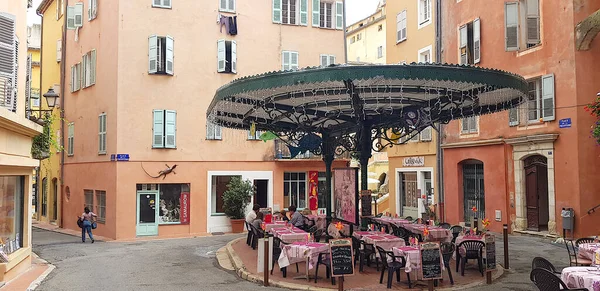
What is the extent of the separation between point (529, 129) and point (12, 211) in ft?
58.6

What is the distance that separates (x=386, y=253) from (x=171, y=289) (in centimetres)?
488

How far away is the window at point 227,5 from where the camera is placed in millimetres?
25781

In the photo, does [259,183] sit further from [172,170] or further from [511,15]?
[511,15]

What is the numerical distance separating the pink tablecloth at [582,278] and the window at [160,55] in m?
19.8

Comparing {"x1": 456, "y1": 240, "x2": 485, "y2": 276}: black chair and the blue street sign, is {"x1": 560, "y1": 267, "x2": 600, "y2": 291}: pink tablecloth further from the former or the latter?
the blue street sign

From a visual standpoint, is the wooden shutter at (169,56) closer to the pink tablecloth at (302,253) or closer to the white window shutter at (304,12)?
the white window shutter at (304,12)

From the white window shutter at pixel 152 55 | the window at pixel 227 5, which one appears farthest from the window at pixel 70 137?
the window at pixel 227 5

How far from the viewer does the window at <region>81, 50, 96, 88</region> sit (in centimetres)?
2617

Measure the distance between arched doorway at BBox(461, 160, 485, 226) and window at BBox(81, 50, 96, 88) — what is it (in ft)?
60.8

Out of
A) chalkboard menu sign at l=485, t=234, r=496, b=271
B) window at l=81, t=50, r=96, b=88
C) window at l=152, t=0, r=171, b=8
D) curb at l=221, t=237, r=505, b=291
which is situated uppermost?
window at l=152, t=0, r=171, b=8

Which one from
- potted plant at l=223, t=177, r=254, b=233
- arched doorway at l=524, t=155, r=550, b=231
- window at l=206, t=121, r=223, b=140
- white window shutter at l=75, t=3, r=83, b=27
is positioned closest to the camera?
arched doorway at l=524, t=155, r=550, b=231

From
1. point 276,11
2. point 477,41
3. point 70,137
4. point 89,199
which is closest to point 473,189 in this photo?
point 477,41

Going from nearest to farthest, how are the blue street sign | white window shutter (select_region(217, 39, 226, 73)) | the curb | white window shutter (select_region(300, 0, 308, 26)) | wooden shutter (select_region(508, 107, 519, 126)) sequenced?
the curb → the blue street sign → wooden shutter (select_region(508, 107, 519, 126)) → white window shutter (select_region(217, 39, 226, 73)) → white window shutter (select_region(300, 0, 308, 26))

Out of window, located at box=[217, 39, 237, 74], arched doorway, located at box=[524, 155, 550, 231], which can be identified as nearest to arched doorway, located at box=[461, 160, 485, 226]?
arched doorway, located at box=[524, 155, 550, 231]
